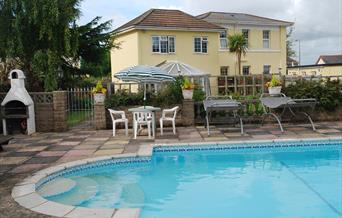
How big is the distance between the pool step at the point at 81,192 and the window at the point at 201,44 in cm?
2294

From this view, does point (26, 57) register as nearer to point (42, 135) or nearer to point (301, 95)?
point (42, 135)

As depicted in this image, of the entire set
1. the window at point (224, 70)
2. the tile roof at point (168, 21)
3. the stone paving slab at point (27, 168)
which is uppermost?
the tile roof at point (168, 21)

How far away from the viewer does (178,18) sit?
2877cm

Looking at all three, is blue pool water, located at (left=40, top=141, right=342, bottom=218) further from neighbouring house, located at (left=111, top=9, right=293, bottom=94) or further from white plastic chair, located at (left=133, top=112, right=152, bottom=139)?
neighbouring house, located at (left=111, top=9, right=293, bottom=94)

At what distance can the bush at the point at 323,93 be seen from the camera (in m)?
12.9

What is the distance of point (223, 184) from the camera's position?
6.96 m

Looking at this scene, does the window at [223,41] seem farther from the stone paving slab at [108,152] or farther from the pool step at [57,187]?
the pool step at [57,187]

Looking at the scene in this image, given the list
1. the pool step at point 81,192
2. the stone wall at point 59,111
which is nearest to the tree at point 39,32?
the stone wall at point 59,111

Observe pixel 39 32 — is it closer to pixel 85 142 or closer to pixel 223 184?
pixel 85 142

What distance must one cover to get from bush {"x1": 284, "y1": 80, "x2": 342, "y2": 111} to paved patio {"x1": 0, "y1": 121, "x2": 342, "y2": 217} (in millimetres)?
757

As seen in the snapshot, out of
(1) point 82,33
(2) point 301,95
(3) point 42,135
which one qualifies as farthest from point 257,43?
(3) point 42,135

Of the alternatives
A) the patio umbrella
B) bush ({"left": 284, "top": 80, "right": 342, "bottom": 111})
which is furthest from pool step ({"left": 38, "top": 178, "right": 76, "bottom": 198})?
bush ({"left": 284, "top": 80, "right": 342, "bottom": 111})

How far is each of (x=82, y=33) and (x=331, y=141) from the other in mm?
17167

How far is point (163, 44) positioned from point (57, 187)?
2232 centimetres
